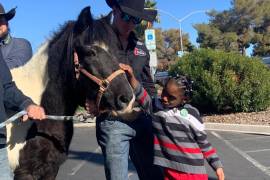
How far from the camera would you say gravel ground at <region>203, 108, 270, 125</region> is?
12383 millimetres

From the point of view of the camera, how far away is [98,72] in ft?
10.8

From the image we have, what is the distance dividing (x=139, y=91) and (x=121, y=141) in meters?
0.43

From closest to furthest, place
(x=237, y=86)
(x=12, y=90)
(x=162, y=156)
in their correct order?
(x=12, y=90)
(x=162, y=156)
(x=237, y=86)

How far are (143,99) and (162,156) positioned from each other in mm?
562

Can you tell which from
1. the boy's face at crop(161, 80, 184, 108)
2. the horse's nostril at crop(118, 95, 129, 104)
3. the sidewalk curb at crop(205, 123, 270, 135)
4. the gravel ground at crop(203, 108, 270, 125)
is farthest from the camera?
the gravel ground at crop(203, 108, 270, 125)

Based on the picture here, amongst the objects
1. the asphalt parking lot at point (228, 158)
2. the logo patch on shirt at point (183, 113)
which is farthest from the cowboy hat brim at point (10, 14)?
the asphalt parking lot at point (228, 158)

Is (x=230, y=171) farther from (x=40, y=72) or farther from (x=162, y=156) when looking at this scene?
(x=40, y=72)

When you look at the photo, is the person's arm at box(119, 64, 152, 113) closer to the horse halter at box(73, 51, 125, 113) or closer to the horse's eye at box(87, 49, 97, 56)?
the horse halter at box(73, 51, 125, 113)

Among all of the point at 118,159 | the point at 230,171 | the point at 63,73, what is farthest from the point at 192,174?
the point at 230,171

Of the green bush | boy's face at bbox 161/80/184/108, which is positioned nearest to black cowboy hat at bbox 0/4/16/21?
boy's face at bbox 161/80/184/108

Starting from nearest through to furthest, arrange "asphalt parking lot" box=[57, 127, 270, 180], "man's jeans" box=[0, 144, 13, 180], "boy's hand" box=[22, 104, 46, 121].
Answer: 1. "man's jeans" box=[0, 144, 13, 180]
2. "boy's hand" box=[22, 104, 46, 121]
3. "asphalt parking lot" box=[57, 127, 270, 180]

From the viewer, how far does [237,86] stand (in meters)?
14.2

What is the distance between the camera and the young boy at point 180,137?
3758 millimetres

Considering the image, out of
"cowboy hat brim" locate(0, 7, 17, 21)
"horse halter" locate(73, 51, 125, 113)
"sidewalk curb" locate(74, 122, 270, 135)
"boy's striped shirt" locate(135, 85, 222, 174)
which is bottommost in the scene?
"sidewalk curb" locate(74, 122, 270, 135)
